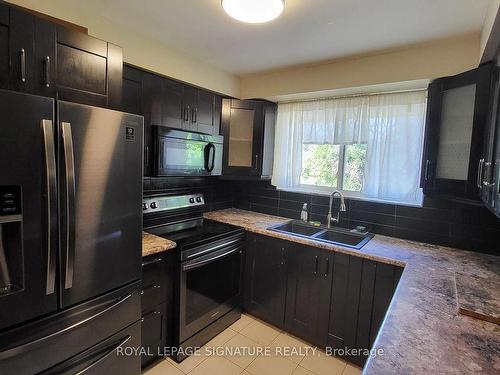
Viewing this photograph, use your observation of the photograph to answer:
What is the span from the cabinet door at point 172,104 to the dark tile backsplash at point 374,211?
531mm

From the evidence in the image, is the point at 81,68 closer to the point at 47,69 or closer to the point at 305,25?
the point at 47,69

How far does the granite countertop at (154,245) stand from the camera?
1.74 meters

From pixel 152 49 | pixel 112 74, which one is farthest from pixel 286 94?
pixel 112 74

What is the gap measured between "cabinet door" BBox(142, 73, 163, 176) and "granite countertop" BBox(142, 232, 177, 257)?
0.51 meters

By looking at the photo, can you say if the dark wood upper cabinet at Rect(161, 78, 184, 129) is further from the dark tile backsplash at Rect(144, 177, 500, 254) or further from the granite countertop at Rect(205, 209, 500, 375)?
the granite countertop at Rect(205, 209, 500, 375)

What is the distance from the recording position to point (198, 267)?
6.85ft

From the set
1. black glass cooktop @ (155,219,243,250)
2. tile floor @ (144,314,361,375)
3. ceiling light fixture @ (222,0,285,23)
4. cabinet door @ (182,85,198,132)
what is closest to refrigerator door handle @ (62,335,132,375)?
tile floor @ (144,314,361,375)

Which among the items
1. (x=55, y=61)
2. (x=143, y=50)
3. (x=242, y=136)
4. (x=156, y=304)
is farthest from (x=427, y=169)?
(x=55, y=61)

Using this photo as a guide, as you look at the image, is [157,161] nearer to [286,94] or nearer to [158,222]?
[158,222]

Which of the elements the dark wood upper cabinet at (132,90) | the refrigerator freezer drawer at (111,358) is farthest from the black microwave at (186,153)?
the refrigerator freezer drawer at (111,358)

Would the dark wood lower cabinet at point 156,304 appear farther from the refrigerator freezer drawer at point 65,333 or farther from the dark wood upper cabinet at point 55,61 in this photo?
the dark wood upper cabinet at point 55,61

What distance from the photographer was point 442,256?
1.92 m

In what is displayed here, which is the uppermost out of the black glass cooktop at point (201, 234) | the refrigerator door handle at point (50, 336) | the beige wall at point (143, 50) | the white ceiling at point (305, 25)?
the white ceiling at point (305, 25)

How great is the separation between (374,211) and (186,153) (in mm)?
1776
